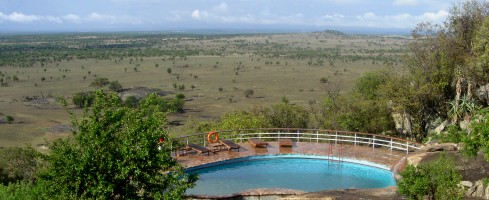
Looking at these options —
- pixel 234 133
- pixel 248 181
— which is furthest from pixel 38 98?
pixel 248 181

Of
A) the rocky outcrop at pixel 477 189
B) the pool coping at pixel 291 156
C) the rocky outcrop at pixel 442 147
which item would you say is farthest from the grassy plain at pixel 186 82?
the rocky outcrop at pixel 477 189

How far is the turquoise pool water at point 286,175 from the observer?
20312 millimetres

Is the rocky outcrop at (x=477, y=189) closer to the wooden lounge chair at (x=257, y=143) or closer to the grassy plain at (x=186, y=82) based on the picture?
the wooden lounge chair at (x=257, y=143)

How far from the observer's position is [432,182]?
1177 cm

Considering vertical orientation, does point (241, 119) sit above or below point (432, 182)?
below

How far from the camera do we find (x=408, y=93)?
27000mm

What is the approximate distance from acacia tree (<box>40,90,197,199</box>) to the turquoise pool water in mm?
7591

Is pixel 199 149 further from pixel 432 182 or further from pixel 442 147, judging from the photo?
pixel 432 182

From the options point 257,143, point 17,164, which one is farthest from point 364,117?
point 17,164

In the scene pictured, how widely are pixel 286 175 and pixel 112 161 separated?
12.2 metres

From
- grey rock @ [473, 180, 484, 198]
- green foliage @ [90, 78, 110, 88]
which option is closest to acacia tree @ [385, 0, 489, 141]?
grey rock @ [473, 180, 484, 198]

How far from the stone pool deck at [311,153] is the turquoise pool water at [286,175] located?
1.18 feet

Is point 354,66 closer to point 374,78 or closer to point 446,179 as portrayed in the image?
point 374,78

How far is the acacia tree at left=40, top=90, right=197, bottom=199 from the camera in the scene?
10.8 m
